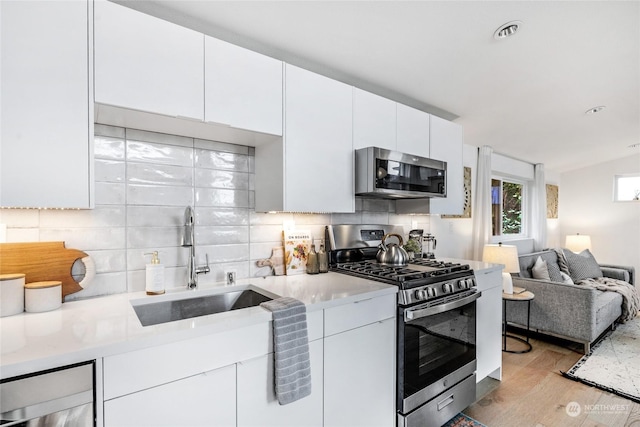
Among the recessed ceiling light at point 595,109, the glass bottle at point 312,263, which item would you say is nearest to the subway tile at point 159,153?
the glass bottle at point 312,263

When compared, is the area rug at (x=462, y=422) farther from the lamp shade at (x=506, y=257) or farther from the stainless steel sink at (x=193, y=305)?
the lamp shade at (x=506, y=257)

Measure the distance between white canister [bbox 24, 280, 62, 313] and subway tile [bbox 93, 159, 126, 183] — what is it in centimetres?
51

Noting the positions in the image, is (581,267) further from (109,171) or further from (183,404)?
(109,171)

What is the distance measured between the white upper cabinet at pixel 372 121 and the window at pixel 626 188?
5.32 meters

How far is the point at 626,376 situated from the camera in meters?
2.67

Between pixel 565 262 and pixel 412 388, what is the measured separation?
3932mm

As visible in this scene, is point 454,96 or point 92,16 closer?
point 92,16

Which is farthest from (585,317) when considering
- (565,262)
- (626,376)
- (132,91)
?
(132,91)

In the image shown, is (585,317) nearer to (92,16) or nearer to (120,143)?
(120,143)

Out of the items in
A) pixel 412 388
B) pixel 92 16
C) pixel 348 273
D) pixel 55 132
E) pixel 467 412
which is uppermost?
pixel 92 16

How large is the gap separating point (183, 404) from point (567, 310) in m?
3.55

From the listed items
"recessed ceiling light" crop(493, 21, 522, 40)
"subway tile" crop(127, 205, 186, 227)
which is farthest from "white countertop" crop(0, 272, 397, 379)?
"recessed ceiling light" crop(493, 21, 522, 40)

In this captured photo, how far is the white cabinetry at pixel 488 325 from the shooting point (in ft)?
7.75

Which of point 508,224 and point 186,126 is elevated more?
point 186,126
